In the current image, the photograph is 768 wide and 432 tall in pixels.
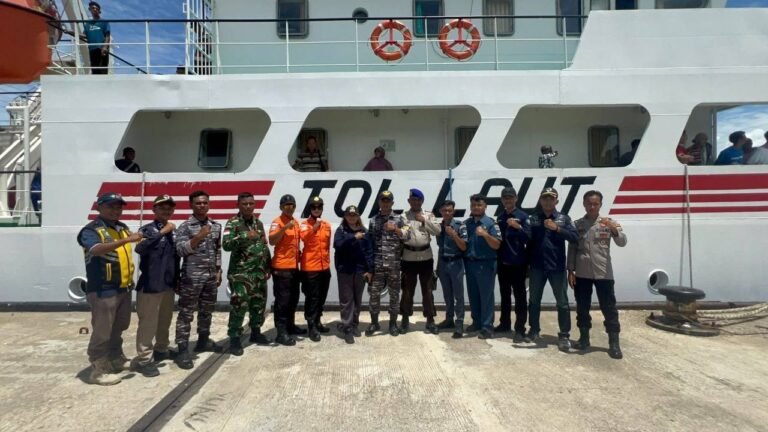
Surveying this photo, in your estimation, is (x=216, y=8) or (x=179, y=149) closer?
(x=179, y=149)

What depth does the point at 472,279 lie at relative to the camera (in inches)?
217

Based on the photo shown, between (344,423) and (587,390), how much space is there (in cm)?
214

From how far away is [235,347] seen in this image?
4.97m

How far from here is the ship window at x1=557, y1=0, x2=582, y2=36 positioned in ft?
27.7

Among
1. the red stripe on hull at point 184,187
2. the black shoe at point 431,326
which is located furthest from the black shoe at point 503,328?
the red stripe on hull at point 184,187

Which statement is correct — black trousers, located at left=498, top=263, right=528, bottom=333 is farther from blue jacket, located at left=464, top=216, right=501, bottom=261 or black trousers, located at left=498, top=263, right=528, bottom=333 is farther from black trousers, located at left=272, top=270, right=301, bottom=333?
black trousers, located at left=272, top=270, right=301, bottom=333

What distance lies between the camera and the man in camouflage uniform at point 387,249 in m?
5.42

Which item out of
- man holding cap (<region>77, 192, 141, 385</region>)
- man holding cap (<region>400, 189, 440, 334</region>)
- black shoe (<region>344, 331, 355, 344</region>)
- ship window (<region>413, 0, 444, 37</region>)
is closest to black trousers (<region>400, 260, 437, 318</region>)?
man holding cap (<region>400, 189, 440, 334</region>)

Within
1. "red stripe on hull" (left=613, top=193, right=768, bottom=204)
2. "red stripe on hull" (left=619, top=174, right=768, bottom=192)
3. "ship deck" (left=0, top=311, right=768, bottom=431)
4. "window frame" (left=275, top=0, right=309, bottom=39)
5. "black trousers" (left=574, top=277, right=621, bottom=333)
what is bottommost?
"ship deck" (left=0, top=311, right=768, bottom=431)

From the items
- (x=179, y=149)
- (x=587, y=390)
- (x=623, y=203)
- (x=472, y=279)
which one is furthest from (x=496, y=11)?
(x=587, y=390)

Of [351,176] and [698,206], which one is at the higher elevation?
[351,176]

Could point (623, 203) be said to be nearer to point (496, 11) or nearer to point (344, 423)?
point (496, 11)

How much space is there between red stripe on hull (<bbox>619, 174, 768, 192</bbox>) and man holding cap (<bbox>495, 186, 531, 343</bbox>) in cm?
247

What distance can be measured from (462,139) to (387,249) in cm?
320
